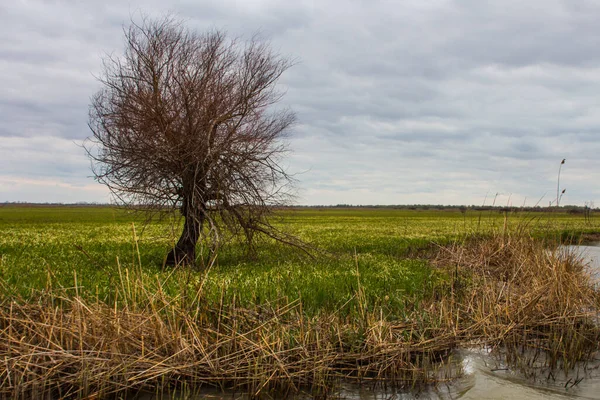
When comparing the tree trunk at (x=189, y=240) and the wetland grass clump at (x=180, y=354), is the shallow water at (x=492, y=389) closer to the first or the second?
the wetland grass clump at (x=180, y=354)

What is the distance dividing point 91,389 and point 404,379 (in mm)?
4273

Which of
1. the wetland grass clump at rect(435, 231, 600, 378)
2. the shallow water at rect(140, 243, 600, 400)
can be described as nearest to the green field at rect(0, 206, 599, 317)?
the wetland grass clump at rect(435, 231, 600, 378)

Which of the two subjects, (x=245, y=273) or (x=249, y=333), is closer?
(x=249, y=333)

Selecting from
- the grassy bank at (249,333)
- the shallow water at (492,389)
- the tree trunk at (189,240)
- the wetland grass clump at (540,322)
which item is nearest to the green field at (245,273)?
the grassy bank at (249,333)

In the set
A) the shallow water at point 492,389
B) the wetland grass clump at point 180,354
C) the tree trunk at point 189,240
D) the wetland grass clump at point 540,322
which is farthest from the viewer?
the tree trunk at point 189,240

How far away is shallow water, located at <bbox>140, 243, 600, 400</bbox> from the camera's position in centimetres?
645

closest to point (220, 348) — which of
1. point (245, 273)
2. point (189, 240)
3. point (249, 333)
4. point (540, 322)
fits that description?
point (249, 333)

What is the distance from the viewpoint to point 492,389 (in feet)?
22.2

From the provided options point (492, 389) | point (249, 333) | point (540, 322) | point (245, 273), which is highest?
point (245, 273)

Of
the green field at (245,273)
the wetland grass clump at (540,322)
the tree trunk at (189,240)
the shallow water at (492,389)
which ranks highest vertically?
A: the tree trunk at (189,240)

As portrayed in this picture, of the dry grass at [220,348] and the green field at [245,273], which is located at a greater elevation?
the green field at [245,273]

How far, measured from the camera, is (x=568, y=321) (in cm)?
930

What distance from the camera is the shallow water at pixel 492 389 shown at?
6445 millimetres

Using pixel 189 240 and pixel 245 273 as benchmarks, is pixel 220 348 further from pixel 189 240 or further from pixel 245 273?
pixel 189 240
